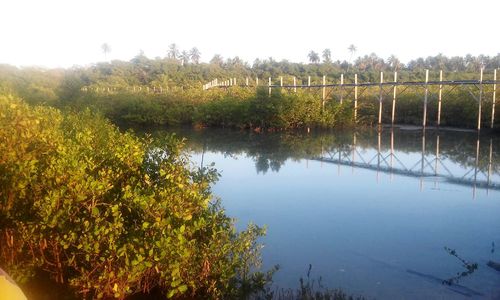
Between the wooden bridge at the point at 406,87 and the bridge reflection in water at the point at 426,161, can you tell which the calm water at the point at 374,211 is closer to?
the bridge reflection in water at the point at 426,161

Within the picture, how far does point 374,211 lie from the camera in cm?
791

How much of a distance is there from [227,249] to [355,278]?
5.30 feet

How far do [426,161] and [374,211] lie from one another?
5.58 meters

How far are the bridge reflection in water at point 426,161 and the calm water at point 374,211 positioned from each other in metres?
0.03

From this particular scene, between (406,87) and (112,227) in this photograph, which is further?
(406,87)

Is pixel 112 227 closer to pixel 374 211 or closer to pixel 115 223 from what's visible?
pixel 115 223

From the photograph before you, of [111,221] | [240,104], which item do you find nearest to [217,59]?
[240,104]

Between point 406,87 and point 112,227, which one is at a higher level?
point 406,87

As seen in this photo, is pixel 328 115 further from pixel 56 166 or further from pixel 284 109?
pixel 56 166

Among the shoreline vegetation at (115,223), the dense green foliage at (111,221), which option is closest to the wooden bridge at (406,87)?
the shoreline vegetation at (115,223)

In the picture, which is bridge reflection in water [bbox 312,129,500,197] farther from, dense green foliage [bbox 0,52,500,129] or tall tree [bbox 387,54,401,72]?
tall tree [bbox 387,54,401,72]

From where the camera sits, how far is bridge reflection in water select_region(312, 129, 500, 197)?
10.5 metres

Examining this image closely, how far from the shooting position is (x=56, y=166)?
4004 mm

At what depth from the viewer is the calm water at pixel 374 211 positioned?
5.25 m
